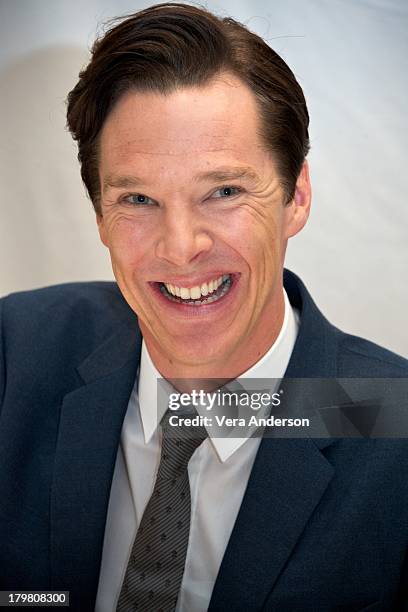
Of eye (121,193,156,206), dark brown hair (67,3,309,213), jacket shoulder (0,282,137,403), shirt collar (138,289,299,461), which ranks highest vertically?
dark brown hair (67,3,309,213)

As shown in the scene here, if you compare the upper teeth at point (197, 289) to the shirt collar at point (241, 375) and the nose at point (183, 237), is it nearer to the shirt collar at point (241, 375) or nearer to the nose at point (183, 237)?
the nose at point (183, 237)

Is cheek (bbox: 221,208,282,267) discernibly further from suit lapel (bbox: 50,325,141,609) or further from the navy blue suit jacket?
suit lapel (bbox: 50,325,141,609)

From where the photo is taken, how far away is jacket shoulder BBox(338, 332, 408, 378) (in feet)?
5.19

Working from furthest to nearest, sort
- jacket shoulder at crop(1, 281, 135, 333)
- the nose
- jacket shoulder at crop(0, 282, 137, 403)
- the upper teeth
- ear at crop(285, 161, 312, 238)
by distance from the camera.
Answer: jacket shoulder at crop(1, 281, 135, 333), jacket shoulder at crop(0, 282, 137, 403), ear at crop(285, 161, 312, 238), the upper teeth, the nose

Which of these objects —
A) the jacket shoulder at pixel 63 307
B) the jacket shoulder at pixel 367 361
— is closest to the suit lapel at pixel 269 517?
the jacket shoulder at pixel 367 361

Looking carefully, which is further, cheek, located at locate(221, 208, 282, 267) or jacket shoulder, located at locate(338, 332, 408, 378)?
jacket shoulder, located at locate(338, 332, 408, 378)

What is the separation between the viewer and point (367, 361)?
1.60 m

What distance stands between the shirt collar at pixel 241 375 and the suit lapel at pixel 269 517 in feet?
0.31

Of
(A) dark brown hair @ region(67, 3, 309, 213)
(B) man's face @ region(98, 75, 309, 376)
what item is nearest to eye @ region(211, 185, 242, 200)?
(B) man's face @ region(98, 75, 309, 376)

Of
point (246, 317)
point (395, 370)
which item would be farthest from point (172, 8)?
point (395, 370)

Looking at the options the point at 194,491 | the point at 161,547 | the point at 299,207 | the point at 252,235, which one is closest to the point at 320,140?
the point at 299,207

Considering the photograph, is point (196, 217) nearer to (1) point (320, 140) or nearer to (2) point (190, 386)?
(2) point (190, 386)

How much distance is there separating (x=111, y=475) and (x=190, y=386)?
0.25 m

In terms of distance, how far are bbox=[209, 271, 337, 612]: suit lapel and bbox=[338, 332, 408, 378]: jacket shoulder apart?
0.59 feet
